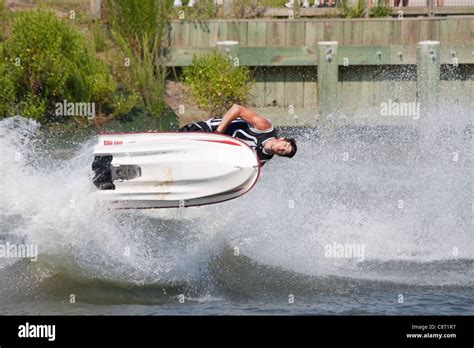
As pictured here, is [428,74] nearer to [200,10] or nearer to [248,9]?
[248,9]

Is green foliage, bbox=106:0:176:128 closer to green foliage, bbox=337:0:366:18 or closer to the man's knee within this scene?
green foliage, bbox=337:0:366:18

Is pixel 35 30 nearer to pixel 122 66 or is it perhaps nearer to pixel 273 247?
pixel 122 66

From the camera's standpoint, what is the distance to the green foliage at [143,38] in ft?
69.1

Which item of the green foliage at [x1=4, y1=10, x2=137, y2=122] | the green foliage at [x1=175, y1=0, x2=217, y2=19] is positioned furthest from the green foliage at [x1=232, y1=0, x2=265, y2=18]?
the green foliage at [x1=4, y1=10, x2=137, y2=122]

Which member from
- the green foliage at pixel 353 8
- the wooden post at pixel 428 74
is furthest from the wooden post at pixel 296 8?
the wooden post at pixel 428 74

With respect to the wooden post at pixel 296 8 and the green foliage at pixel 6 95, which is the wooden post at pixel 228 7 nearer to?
the wooden post at pixel 296 8

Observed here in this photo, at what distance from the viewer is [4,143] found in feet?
47.6

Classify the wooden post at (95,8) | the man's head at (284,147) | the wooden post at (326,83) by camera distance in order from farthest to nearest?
the wooden post at (95,8), the wooden post at (326,83), the man's head at (284,147)

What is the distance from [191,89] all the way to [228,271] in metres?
8.38

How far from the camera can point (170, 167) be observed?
12922 millimetres

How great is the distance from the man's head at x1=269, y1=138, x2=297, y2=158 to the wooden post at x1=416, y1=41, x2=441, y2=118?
366 inches

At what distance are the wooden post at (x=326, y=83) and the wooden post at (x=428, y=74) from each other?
1565 mm
